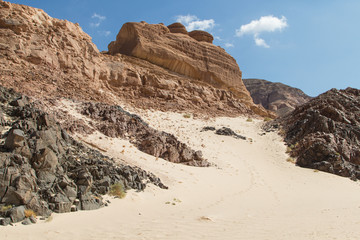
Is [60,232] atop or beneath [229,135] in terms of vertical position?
beneath

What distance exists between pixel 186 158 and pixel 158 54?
19204 millimetres

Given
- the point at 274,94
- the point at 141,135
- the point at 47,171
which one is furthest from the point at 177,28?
the point at 274,94

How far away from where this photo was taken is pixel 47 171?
23.0ft

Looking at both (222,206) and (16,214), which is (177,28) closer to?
(222,206)

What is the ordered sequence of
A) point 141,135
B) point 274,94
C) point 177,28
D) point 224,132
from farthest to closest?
1. point 274,94
2. point 177,28
3. point 224,132
4. point 141,135

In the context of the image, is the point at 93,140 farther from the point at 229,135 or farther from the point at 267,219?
the point at 229,135

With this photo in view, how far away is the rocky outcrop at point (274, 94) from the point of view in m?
70.2

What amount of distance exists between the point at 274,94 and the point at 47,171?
74.5m

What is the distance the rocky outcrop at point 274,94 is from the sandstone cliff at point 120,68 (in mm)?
36772

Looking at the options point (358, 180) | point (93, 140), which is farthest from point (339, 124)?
point (93, 140)

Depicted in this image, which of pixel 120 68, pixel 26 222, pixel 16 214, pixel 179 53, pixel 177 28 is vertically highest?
pixel 177 28

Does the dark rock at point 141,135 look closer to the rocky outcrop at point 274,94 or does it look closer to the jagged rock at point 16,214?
the jagged rock at point 16,214

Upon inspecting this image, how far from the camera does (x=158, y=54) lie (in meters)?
31.0

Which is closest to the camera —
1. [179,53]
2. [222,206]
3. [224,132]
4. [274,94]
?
[222,206]
